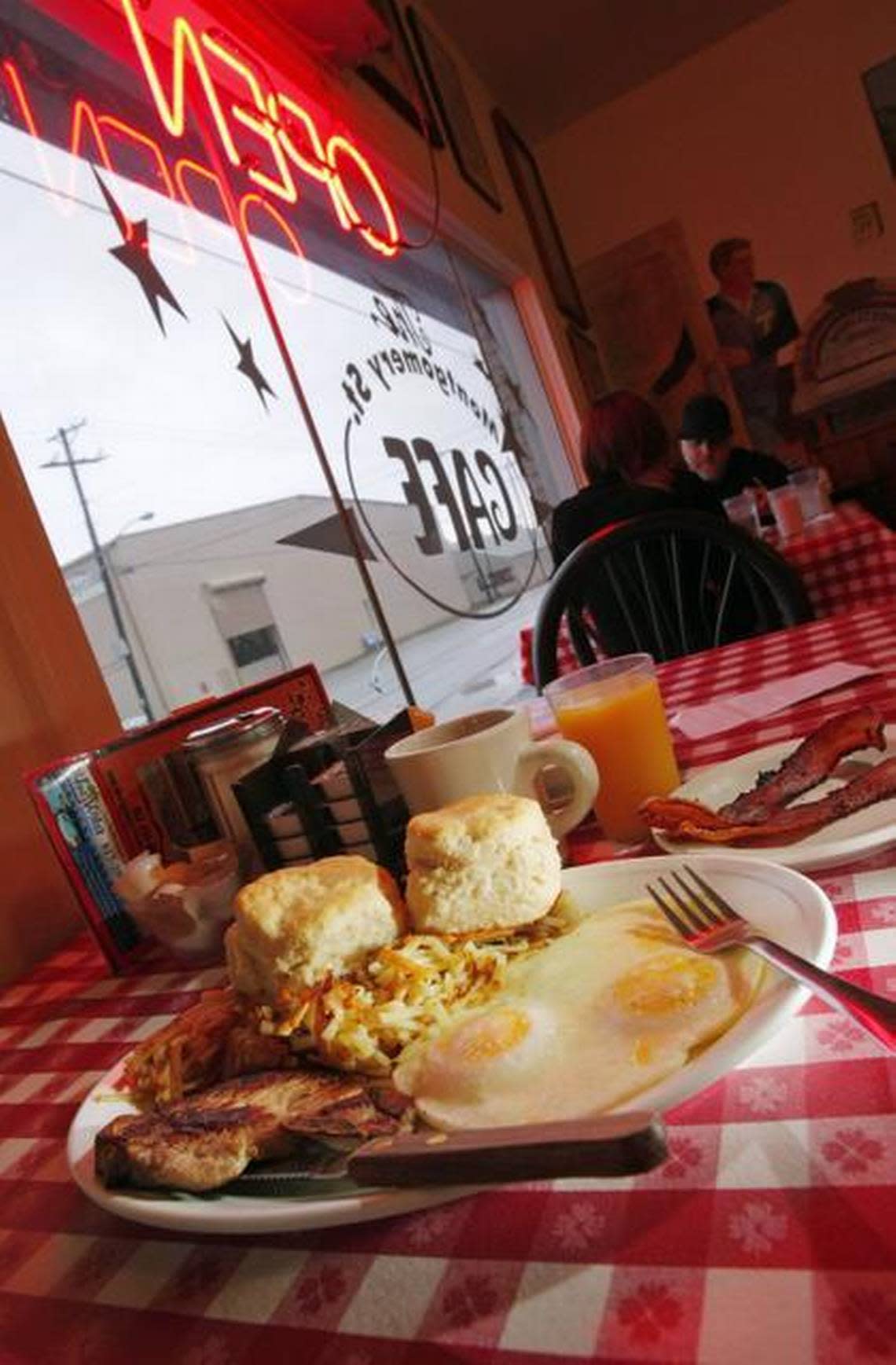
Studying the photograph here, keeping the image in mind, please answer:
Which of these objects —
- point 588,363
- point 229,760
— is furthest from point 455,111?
point 229,760

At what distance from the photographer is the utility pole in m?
1.65

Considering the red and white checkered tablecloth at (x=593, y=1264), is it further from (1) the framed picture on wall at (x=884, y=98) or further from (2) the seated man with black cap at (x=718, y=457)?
(1) the framed picture on wall at (x=884, y=98)

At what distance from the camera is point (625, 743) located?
0.85 meters

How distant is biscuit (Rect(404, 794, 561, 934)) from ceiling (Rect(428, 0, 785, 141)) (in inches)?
198

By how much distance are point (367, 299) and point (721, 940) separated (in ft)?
10.1

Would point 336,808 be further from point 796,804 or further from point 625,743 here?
point 796,804

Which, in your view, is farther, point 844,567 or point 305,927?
point 844,567

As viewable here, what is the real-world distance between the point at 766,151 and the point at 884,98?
0.69 metres

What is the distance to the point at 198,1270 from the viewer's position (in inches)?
17.1

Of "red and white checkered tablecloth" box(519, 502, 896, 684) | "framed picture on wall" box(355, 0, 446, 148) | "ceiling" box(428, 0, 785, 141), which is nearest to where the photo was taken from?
"red and white checkered tablecloth" box(519, 502, 896, 684)

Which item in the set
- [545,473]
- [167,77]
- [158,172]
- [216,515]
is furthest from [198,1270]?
[545,473]

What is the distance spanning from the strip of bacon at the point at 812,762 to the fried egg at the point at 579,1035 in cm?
25

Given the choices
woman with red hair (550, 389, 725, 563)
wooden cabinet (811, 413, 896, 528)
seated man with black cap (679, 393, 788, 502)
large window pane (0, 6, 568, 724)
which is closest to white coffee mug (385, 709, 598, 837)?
large window pane (0, 6, 568, 724)

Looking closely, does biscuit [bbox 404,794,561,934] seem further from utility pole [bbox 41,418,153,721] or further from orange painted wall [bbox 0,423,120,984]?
utility pole [bbox 41,418,153,721]
